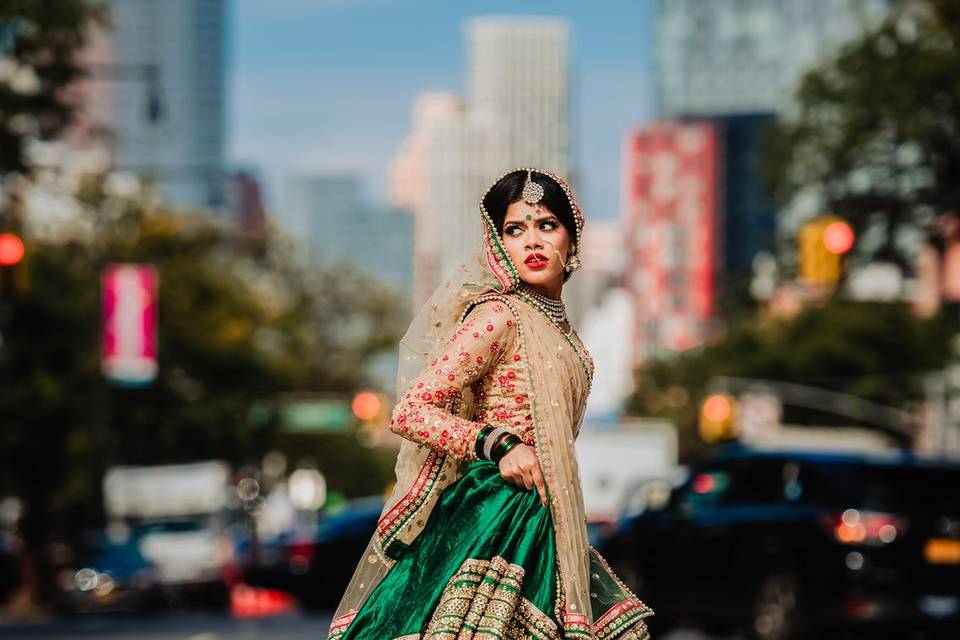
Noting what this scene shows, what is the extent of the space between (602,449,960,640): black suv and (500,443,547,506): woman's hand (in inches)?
392

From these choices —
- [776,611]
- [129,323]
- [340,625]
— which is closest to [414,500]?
[340,625]

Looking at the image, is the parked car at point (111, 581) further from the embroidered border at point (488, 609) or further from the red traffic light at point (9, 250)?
the embroidered border at point (488, 609)

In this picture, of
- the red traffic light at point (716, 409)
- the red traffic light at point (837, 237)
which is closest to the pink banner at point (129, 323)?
the red traffic light at point (716, 409)

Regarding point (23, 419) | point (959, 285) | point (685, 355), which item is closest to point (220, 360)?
point (23, 419)

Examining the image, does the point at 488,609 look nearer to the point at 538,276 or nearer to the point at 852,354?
the point at 538,276

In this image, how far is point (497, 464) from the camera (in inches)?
210

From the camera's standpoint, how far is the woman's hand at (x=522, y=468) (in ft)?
17.2

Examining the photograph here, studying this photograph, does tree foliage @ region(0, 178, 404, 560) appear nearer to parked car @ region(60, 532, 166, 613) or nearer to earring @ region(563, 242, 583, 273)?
parked car @ region(60, 532, 166, 613)

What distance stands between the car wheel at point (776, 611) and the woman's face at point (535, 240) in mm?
9906

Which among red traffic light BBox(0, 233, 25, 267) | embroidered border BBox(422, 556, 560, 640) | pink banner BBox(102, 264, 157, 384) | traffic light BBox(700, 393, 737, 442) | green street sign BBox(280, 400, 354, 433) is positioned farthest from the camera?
green street sign BBox(280, 400, 354, 433)

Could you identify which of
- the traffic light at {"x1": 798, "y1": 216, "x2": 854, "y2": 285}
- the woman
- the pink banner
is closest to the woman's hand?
the woman

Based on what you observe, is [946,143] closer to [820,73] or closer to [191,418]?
[820,73]

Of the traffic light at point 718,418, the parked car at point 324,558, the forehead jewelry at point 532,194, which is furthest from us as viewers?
the traffic light at point 718,418

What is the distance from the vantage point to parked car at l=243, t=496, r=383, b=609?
24.6 metres
